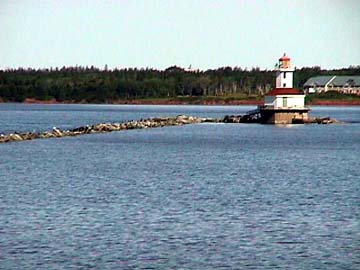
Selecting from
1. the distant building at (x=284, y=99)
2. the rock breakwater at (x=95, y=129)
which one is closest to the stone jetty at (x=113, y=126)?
the rock breakwater at (x=95, y=129)

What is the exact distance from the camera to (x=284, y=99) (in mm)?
77438

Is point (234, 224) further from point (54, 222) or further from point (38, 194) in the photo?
point (38, 194)

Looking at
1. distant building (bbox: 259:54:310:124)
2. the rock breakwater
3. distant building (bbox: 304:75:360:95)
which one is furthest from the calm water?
distant building (bbox: 304:75:360:95)

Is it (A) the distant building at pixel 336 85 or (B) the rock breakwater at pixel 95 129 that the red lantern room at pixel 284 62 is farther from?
(A) the distant building at pixel 336 85

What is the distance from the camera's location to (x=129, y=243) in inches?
853

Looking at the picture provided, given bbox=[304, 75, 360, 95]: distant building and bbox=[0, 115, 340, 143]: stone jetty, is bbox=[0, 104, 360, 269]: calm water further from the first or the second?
bbox=[304, 75, 360, 95]: distant building

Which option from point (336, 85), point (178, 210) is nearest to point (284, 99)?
point (178, 210)

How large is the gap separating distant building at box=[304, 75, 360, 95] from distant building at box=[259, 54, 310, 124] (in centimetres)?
9931

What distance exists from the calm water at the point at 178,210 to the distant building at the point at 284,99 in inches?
968

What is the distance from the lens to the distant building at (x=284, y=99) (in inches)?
3049

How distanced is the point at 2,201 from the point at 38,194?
→ 2.20m

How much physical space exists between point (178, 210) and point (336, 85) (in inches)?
6118

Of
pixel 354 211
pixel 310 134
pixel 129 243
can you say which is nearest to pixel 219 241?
pixel 129 243

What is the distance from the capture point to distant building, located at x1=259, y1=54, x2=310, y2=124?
77.4 meters
